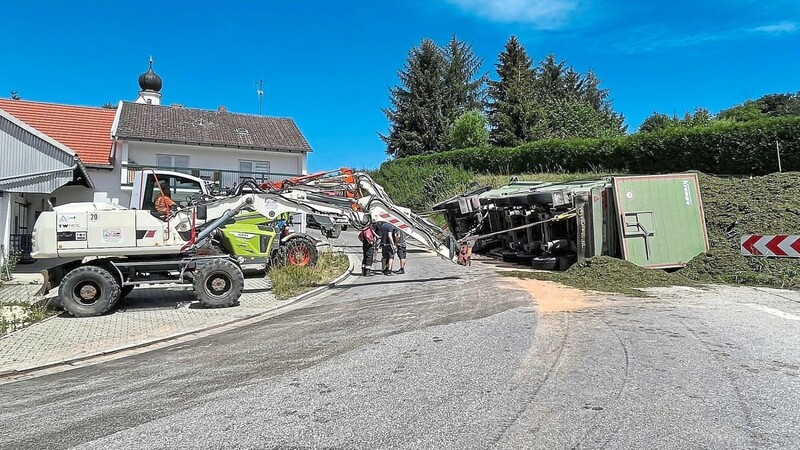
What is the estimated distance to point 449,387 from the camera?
5531 mm

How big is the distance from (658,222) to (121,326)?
11881mm

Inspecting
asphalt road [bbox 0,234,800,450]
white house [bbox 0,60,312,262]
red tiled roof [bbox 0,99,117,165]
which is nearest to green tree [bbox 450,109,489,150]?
white house [bbox 0,60,312,262]

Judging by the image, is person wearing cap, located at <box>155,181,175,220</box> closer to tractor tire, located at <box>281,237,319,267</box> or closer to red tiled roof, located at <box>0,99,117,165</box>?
tractor tire, located at <box>281,237,319,267</box>

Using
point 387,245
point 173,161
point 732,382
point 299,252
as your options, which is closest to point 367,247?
point 387,245

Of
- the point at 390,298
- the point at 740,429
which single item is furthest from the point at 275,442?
the point at 390,298

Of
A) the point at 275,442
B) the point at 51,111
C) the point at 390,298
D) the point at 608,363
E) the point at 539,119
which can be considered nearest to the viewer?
the point at 275,442

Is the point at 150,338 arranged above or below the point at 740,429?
above

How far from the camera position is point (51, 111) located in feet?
87.5

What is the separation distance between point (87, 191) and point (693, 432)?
2359 cm

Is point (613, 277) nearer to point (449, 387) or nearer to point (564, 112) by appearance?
point (449, 387)

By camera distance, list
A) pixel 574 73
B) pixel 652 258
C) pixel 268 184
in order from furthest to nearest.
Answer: pixel 574 73, pixel 652 258, pixel 268 184

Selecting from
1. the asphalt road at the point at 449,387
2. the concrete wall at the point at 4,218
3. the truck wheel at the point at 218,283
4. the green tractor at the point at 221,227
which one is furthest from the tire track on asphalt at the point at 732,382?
the concrete wall at the point at 4,218

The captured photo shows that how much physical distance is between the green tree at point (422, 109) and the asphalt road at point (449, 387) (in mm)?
39006

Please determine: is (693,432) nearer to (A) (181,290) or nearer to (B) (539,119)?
(A) (181,290)
